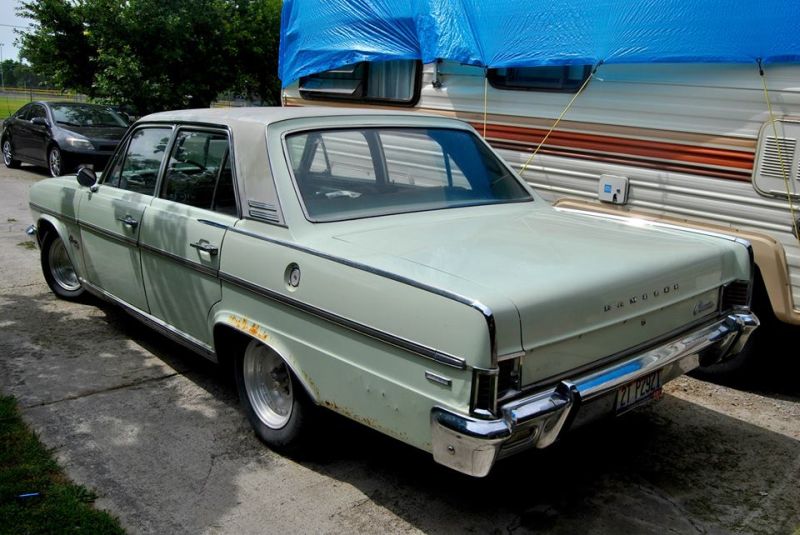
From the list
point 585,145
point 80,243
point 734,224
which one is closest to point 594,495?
point 734,224

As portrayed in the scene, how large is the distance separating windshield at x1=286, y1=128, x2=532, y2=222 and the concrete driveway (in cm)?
112

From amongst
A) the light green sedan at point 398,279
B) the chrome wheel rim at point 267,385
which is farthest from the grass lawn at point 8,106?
the chrome wheel rim at point 267,385

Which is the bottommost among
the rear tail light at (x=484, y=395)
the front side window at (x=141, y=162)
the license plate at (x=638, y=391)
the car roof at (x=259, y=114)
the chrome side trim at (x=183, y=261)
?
the license plate at (x=638, y=391)

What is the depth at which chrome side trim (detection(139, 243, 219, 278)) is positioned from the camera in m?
3.84

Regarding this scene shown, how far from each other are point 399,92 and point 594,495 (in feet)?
13.1

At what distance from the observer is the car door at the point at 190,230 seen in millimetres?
3908

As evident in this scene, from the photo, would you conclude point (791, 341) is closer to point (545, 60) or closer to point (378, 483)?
point (545, 60)

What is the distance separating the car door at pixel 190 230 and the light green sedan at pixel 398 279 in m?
0.01

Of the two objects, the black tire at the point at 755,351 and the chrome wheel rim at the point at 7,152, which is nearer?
the black tire at the point at 755,351

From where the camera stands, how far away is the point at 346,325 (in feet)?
9.92

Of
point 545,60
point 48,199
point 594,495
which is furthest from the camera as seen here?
point 48,199

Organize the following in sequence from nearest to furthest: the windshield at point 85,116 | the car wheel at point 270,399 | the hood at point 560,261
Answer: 1. the hood at point 560,261
2. the car wheel at point 270,399
3. the windshield at point 85,116

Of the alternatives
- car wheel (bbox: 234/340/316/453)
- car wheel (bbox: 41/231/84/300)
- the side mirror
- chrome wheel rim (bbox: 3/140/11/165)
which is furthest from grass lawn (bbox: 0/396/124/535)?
chrome wheel rim (bbox: 3/140/11/165)

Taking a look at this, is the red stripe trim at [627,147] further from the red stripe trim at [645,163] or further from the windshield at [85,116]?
the windshield at [85,116]
